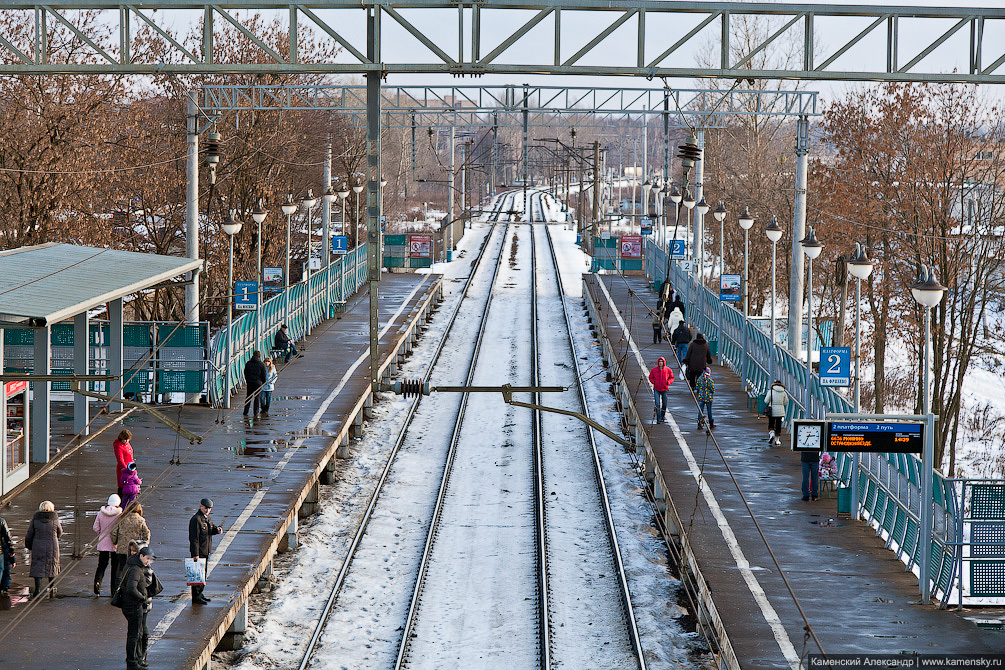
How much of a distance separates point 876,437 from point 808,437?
3.53 ft

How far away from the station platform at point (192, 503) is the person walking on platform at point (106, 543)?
233 millimetres

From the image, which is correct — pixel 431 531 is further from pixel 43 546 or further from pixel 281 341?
pixel 281 341

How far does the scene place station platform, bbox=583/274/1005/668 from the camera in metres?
12.2

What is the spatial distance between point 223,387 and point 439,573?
9152 millimetres

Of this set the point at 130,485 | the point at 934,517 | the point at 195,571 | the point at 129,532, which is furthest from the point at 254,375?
the point at 934,517

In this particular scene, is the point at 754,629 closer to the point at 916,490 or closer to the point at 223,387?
the point at 916,490

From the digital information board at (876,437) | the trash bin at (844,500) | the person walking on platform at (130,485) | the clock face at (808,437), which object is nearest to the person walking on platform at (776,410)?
the trash bin at (844,500)

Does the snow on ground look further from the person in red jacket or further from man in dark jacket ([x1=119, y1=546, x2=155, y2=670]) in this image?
man in dark jacket ([x1=119, y1=546, x2=155, y2=670])

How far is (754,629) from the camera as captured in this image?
1245 centimetres

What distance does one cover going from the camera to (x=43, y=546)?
13133 millimetres

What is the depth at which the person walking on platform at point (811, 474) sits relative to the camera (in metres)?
17.4

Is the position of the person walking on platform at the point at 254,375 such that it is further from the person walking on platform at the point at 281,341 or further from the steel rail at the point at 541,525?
the person walking on platform at the point at 281,341

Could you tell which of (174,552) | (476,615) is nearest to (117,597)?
(174,552)

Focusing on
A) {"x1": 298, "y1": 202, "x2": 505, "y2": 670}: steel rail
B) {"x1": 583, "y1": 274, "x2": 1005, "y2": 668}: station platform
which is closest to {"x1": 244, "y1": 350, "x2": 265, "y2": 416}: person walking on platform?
{"x1": 298, "y1": 202, "x2": 505, "y2": 670}: steel rail
